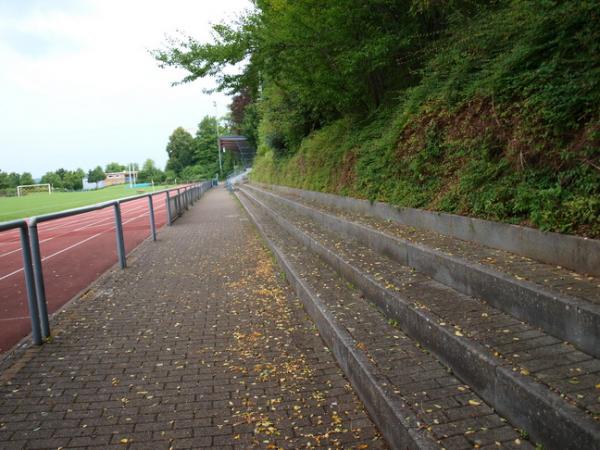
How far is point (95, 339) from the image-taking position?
4.39m

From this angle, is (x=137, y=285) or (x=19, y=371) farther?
(x=137, y=285)

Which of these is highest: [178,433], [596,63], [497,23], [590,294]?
[497,23]

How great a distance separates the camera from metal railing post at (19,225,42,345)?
4.11m

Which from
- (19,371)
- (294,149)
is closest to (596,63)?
(19,371)

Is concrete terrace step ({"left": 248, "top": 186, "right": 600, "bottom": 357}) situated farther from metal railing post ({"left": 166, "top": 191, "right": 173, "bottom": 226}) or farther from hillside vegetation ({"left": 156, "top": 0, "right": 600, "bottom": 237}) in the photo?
metal railing post ({"left": 166, "top": 191, "right": 173, "bottom": 226})

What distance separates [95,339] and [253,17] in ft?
27.9

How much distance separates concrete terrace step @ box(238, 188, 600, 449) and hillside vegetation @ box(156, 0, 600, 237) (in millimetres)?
1019

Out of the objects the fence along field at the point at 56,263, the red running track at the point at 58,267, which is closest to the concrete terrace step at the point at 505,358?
the fence along field at the point at 56,263

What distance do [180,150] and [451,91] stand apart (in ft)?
361

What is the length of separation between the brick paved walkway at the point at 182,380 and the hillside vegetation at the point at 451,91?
237cm

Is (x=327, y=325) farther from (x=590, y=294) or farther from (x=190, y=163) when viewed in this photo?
(x=190, y=163)

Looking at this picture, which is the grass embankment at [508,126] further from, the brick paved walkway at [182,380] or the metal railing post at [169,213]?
the metal railing post at [169,213]

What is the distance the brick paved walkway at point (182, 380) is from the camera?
2725 mm

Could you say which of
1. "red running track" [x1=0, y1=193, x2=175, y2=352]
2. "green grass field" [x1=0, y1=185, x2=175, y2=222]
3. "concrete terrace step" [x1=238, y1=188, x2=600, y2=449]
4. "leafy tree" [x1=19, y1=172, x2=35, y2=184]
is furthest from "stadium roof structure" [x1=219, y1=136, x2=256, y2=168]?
"leafy tree" [x1=19, y1=172, x2=35, y2=184]
